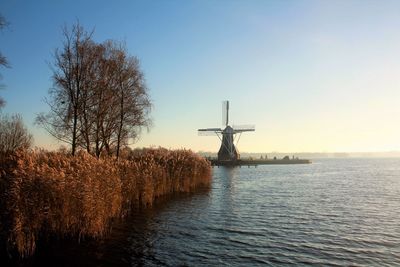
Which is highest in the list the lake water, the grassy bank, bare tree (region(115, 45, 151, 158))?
bare tree (region(115, 45, 151, 158))

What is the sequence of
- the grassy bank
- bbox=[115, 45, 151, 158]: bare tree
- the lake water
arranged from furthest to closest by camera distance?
bbox=[115, 45, 151, 158]: bare tree → the lake water → the grassy bank

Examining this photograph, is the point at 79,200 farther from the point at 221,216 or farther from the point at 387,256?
the point at 387,256

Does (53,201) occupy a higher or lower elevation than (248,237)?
higher

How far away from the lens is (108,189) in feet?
50.8

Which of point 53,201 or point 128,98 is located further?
point 128,98

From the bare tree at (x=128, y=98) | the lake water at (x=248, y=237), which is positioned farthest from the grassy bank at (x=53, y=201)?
the bare tree at (x=128, y=98)

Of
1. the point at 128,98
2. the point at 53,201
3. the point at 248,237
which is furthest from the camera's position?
the point at 128,98

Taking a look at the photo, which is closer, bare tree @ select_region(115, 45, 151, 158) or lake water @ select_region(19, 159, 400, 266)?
lake water @ select_region(19, 159, 400, 266)

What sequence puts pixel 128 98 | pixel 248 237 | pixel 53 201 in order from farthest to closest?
1. pixel 128 98
2. pixel 248 237
3. pixel 53 201

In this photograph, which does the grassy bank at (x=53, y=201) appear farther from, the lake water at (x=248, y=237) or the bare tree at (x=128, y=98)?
the bare tree at (x=128, y=98)

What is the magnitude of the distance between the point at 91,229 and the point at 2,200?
336cm

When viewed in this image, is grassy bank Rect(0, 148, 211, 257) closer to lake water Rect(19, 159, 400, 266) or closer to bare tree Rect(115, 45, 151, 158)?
lake water Rect(19, 159, 400, 266)

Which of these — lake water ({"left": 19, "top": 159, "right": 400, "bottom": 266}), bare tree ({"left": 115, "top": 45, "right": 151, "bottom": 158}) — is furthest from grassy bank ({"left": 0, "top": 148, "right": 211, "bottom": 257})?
bare tree ({"left": 115, "top": 45, "right": 151, "bottom": 158})

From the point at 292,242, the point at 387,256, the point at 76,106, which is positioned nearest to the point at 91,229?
the point at 292,242
